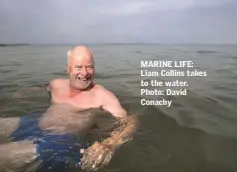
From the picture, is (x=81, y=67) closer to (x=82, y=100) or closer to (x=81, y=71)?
(x=81, y=71)

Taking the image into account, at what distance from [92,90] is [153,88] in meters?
0.28

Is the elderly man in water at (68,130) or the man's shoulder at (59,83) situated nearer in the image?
the elderly man in water at (68,130)

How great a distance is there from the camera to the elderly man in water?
921 millimetres

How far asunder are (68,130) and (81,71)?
256 millimetres

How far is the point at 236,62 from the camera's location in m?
1.86

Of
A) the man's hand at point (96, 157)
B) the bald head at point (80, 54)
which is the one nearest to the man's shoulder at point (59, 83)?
the bald head at point (80, 54)

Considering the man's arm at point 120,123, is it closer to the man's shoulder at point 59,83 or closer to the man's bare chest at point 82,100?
the man's bare chest at point 82,100

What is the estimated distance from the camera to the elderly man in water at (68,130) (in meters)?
0.92

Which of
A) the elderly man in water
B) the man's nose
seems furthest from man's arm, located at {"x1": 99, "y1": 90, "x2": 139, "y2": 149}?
the man's nose

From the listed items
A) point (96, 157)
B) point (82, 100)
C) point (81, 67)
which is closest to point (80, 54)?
point (81, 67)

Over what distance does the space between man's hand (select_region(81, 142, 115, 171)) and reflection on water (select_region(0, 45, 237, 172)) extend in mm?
43

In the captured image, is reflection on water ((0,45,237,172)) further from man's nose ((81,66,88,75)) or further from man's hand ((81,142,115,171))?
man's nose ((81,66,88,75))

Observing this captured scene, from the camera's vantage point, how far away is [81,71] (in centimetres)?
122

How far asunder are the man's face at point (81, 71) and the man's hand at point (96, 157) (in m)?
0.35
